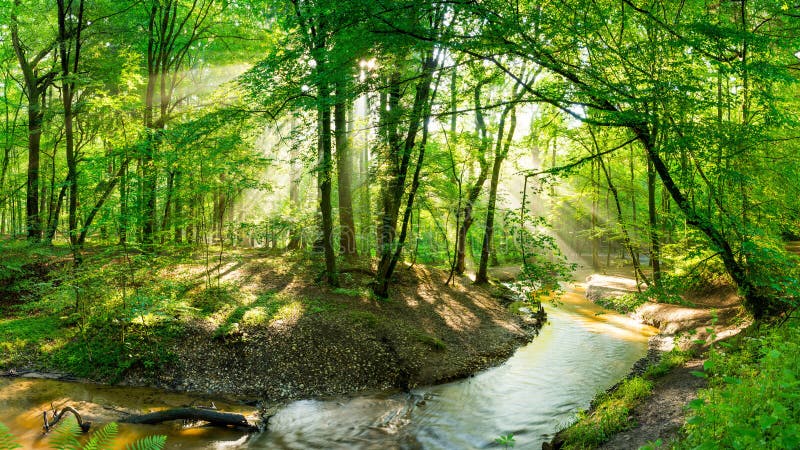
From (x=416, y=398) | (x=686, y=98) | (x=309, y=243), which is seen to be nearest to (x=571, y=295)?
(x=309, y=243)

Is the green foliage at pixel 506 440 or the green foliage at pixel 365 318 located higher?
the green foliage at pixel 365 318

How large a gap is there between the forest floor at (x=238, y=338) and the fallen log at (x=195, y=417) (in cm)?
122

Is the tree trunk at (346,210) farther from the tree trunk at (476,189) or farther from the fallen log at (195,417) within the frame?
the fallen log at (195,417)

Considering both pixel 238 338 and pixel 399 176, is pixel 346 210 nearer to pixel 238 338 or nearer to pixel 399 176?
pixel 399 176

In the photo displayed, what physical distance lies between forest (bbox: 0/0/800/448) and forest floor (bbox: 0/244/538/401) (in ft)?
0.20

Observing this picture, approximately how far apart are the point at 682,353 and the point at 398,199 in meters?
7.74

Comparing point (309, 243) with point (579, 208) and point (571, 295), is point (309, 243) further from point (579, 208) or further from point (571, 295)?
point (579, 208)

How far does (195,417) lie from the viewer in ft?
21.2

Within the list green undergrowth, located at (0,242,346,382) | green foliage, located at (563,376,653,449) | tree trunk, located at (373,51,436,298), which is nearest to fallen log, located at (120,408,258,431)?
green undergrowth, located at (0,242,346,382)

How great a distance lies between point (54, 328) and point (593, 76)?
11787mm

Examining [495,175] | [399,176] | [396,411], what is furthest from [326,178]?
[495,175]

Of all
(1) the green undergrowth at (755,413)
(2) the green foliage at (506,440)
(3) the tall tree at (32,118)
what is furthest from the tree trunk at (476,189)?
(3) the tall tree at (32,118)

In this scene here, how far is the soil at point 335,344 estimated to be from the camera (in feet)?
26.7

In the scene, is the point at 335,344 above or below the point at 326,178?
below
